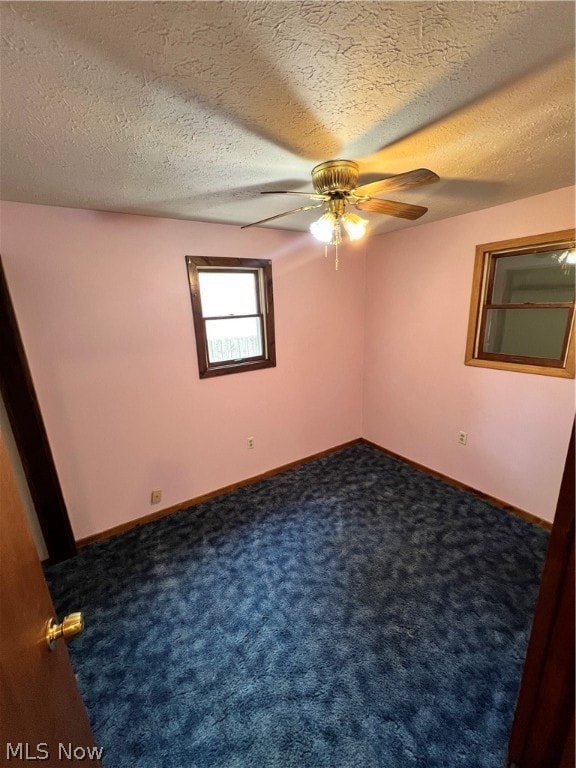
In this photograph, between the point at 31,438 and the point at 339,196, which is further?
the point at 31,438

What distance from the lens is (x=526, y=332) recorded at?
92.9 inches

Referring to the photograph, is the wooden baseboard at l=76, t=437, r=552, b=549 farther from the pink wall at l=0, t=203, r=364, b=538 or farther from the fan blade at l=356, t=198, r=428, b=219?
the fan blade at l=356, t=198, r=428, b=219

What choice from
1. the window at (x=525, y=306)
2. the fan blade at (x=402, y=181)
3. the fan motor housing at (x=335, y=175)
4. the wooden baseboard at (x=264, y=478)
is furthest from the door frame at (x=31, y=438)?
the window at (x=525, y=306)

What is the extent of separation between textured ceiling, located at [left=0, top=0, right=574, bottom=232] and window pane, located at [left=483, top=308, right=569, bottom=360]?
967 mm

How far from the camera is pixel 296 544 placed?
2.19 meters

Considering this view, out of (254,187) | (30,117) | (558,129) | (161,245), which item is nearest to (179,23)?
(30,117)

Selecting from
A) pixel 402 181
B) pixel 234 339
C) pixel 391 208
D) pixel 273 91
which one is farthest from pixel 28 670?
pixel 234 339

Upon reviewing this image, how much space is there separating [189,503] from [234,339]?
1.51m

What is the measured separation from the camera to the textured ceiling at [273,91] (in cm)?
72

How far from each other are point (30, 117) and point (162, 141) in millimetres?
416

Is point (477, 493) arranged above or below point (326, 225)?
below

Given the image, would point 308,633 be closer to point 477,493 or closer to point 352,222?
point 477,493

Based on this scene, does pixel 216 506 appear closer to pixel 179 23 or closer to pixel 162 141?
pixel 162 141

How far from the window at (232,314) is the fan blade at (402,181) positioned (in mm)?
1441
